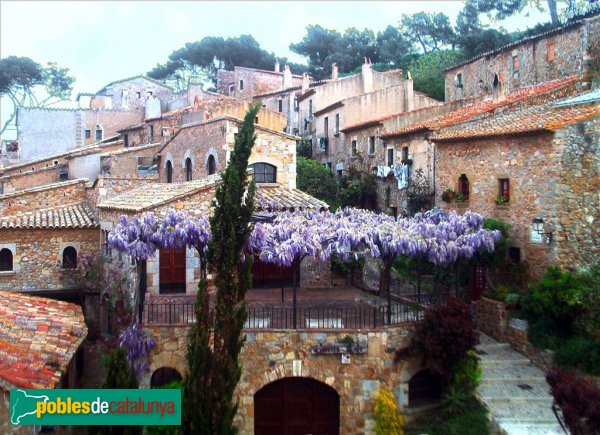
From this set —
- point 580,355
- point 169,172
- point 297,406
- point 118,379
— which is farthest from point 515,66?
point 118,379

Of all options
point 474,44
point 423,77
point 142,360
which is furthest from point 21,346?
point 474,44

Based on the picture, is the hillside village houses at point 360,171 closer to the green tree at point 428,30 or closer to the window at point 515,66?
the window at point 515,66

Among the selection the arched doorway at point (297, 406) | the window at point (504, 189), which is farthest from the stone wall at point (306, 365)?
the window at point (504, 189)

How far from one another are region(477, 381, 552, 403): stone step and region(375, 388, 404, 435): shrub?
206 centimetres

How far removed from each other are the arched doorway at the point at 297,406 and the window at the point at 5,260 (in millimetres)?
10851

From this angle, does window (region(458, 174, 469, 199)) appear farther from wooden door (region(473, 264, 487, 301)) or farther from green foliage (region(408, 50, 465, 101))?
green foliage (region(408, 50, 465, 101))

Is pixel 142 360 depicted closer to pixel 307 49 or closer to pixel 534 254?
pixel 534 254

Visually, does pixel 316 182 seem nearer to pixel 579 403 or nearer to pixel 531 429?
pixel 531 429

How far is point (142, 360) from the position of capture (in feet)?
42.5

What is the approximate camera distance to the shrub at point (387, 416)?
12.9 metres

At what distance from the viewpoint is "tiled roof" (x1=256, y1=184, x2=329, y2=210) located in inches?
672

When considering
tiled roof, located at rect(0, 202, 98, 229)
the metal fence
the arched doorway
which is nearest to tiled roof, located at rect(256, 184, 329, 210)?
the metal fence

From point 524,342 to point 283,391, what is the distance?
665 centimetres

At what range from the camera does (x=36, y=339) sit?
40.7 feet
